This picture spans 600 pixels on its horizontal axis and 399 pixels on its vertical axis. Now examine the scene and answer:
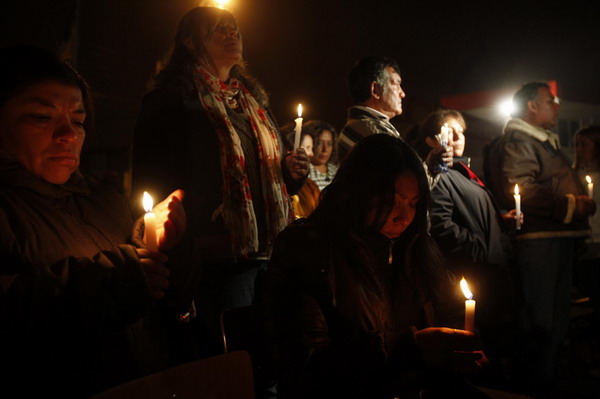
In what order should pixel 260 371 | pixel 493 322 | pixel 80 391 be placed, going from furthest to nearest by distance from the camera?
pixel 493 322, pixel 260 371, pixel 80 391

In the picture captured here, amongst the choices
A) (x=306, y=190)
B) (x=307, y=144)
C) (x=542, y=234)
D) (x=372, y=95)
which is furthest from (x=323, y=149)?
(x=542, y=234)

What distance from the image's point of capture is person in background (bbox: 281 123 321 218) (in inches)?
171

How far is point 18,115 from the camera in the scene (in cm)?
164

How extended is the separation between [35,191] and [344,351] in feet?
3.69

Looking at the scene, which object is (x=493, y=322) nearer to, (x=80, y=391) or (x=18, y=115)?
(x=80, y=391)

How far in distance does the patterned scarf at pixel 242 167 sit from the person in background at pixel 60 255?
2.33 ft

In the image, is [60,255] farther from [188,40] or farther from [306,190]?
[306,190]

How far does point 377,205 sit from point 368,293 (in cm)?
38

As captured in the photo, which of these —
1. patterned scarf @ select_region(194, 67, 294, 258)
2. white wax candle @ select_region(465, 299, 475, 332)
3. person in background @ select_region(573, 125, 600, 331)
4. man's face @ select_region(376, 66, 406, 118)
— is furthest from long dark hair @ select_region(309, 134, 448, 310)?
person in background @ select_region(573, 125, 600, 331)

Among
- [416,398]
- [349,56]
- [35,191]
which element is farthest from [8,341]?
[349,56]

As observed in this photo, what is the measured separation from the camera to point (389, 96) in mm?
3570

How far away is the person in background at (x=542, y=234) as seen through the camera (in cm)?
396

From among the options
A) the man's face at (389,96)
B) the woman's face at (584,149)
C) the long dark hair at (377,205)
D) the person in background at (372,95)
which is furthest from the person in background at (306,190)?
the woman's face at (584,149)

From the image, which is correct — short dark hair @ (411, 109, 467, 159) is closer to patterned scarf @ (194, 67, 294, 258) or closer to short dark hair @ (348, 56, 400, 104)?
short dark hair @ (348, 56, 400, 104)
